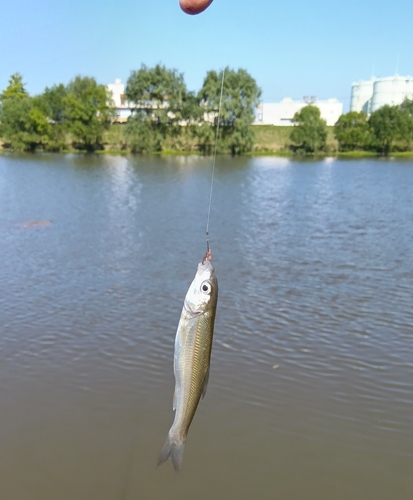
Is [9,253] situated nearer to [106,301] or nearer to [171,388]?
[106,301]

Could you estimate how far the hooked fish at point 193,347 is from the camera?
3328 mm

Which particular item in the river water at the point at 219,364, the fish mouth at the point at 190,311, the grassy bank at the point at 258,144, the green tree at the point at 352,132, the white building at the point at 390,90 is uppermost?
the white building at the point at 390,90

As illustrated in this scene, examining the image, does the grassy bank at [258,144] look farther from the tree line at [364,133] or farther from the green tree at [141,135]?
the tree line at [364,133]

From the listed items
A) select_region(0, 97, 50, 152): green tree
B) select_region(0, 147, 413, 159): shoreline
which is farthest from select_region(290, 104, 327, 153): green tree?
select_region(0, 97, 50, 152): green tree

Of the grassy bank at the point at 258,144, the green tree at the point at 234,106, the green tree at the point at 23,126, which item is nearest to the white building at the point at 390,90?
the grassy bank at the point at 258,144

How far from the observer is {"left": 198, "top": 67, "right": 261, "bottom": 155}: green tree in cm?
6819

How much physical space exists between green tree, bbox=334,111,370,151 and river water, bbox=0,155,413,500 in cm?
6808

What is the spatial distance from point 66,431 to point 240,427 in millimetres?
1986

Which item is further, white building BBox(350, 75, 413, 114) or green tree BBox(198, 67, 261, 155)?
white building BBox(350, 75, 413, 114)

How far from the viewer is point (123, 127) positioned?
74.4m

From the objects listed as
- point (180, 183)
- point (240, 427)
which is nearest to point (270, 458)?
point (240, 427)

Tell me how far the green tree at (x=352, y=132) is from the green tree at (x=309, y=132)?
3.54m

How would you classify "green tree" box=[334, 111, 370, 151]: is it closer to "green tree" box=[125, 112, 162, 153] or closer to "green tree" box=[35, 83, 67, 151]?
"green tree" box=[125, 112, 162, 153]

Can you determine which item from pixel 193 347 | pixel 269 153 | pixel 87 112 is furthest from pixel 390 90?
pixel 193 347
